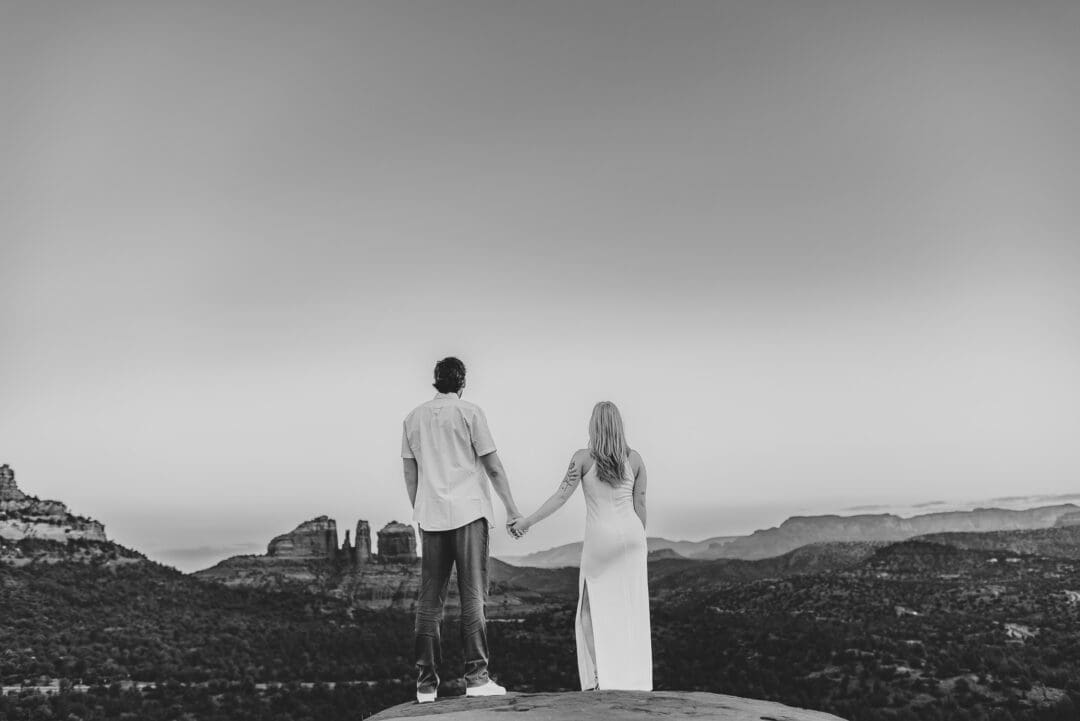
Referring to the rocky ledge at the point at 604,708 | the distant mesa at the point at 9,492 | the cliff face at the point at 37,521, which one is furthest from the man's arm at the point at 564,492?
the distant mesa at the point at 9,492

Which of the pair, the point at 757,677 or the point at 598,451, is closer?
the point at 598,451

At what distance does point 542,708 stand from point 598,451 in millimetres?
2873

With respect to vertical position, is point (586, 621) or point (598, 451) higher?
point (598, 451)

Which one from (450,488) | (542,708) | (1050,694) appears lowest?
(1050,694)

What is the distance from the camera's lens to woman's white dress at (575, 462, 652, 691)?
9172mm

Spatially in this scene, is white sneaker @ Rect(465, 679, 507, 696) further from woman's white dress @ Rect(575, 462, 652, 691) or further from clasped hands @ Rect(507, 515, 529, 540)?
clasped hands @ Rect(507, 515, 529, 540)

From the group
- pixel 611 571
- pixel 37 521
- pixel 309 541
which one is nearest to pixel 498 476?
pixel 611 571

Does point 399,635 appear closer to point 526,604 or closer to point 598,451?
point 526,604

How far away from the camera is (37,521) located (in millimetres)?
73812

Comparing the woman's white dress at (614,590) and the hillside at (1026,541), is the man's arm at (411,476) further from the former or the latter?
the hillside at (1026,541)

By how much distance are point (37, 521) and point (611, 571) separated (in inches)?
3010

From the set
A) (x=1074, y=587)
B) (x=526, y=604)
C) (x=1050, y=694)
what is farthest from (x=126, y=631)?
(x=1074, y=587)

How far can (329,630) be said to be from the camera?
6419cm

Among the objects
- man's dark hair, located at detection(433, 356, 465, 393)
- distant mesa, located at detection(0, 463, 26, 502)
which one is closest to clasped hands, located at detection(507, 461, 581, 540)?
man's dark hair, located at detection(433, 356, 465, 393)
